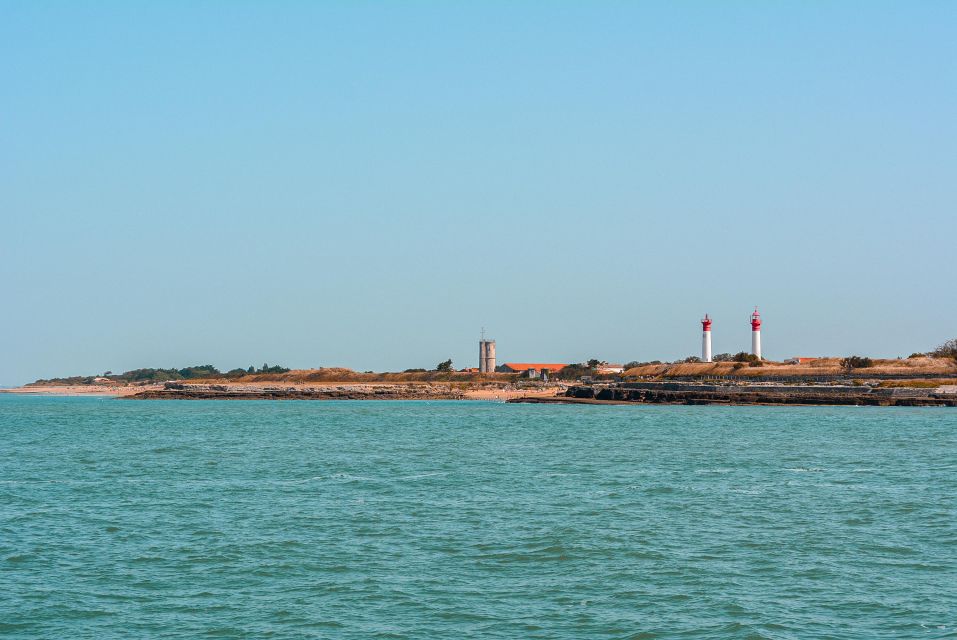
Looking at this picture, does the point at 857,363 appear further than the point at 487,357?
No

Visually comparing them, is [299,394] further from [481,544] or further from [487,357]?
[481,544]

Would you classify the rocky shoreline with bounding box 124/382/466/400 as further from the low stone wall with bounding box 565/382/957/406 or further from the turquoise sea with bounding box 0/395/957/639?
the turquoise sea with bounding box 0/395/957/639

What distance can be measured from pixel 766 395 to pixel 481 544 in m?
73.7

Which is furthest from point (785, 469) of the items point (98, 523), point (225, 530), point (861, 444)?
point (98, 523)

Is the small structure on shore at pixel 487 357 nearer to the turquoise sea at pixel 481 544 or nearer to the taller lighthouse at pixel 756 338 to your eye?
the taller lighthouse at pixel 756 338

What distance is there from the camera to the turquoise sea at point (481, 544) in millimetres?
14984

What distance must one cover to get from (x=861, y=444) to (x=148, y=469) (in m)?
29.9

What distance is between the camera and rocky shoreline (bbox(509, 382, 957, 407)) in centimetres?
8200

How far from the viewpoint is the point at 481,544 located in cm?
2022

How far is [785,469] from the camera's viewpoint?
111 feet

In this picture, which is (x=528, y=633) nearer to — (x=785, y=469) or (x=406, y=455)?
(x=785, y=469)

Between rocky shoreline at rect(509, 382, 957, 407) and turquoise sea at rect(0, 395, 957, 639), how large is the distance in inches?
1760

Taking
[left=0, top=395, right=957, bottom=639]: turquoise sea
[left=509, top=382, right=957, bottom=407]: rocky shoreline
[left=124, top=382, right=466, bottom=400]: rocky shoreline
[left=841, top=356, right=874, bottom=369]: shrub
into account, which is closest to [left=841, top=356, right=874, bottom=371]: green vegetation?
[left=841, top=356, right=874, bottom=369]: shrub

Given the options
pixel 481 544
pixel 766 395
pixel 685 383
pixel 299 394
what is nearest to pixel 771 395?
pixel 766 395
